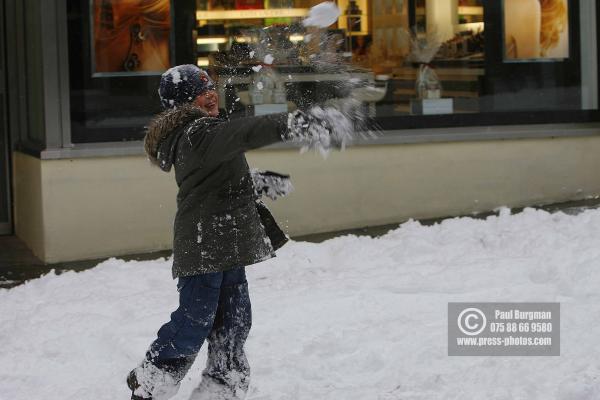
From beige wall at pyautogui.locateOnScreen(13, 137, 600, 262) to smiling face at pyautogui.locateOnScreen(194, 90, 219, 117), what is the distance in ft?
14.2

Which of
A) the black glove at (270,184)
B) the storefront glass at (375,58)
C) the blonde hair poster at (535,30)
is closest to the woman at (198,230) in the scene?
the black glove at (270,184)

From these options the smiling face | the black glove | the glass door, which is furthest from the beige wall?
the smiling face

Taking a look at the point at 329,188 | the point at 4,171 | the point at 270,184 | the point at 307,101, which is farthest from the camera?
the point at 4,171

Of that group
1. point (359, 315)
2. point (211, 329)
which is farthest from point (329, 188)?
point (211, 329)

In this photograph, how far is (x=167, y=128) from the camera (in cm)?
475

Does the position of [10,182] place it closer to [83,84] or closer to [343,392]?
[83,84]

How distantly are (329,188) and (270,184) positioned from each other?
4714 mm

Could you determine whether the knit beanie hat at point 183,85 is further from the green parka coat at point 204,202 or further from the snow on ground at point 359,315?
the snow on ground at point 359,315

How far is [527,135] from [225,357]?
622cm

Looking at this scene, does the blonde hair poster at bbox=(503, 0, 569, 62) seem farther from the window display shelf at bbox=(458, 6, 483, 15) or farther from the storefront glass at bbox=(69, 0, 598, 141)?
the window display shelf at bbox=(458, 6, 483, 15)

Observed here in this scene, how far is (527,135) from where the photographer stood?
10484mm

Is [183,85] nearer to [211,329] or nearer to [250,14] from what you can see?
[211,329]

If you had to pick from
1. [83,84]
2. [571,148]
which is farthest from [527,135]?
[83,84]

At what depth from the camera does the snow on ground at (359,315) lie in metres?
5.47
